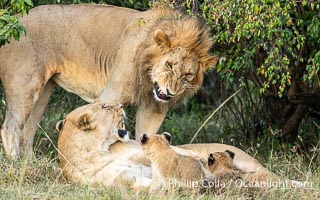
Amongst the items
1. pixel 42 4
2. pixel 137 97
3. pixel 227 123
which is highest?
pixel 42 4

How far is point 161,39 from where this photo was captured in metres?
7.14

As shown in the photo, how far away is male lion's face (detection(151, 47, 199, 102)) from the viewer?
7.13 metres

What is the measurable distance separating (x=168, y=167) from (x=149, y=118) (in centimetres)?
179

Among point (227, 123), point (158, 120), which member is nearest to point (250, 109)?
point (227, 123)

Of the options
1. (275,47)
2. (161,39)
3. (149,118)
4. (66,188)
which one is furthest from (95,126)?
(275,47)

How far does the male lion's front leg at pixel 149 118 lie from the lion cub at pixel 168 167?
155 cm

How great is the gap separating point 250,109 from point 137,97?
7.06 ft

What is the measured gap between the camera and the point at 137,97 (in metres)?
7.29

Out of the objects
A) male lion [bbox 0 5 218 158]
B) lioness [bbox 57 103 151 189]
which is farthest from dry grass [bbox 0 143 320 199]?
male lion [bbox 0 5 218 158]

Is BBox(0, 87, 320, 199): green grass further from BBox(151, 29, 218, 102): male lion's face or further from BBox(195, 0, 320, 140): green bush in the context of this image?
BBox(151, 29, 218, 102): male lion's face

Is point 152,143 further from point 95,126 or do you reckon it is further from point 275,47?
point 275,47

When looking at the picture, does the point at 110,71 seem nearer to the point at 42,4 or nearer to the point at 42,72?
the point at 42,72

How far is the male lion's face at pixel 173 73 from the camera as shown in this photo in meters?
7.13

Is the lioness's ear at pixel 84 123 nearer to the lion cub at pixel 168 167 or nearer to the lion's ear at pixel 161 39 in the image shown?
the lion cub at pixel 168 167
